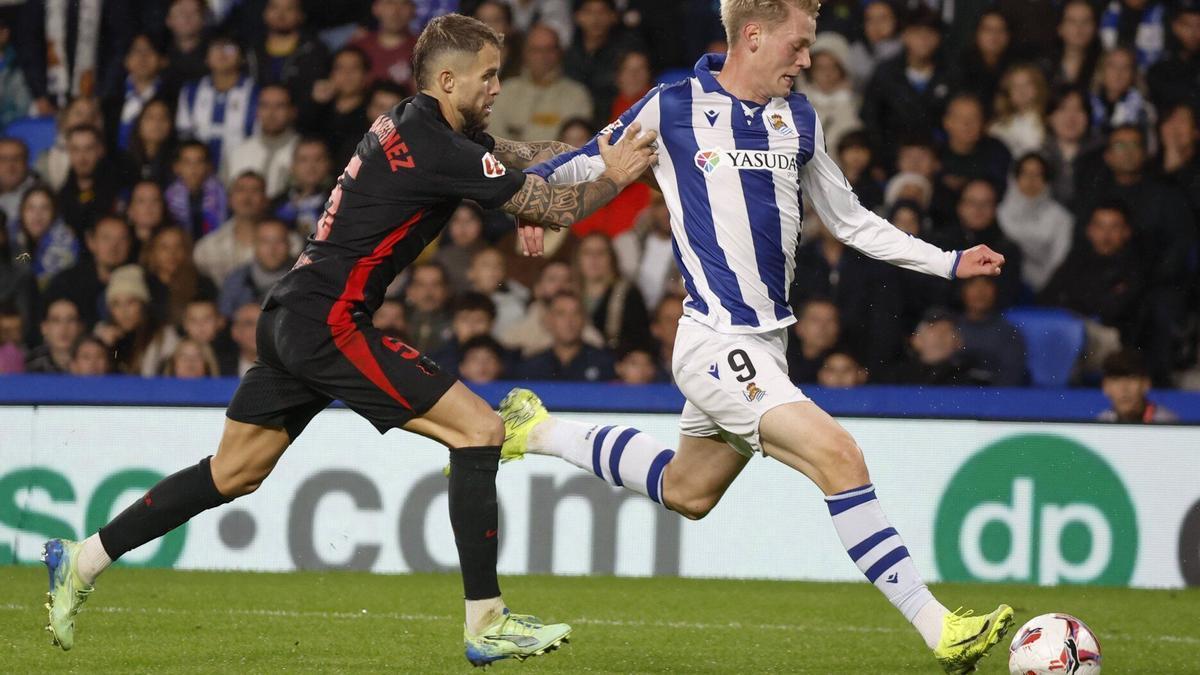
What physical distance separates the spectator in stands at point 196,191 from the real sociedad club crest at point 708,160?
19.5 feet

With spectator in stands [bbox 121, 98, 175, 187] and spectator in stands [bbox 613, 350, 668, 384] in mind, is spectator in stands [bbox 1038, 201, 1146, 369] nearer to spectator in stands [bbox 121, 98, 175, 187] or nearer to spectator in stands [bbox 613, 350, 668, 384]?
spectator in stands [bbox 613, 350, 668, 384]

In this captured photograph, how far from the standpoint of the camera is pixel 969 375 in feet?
30.5

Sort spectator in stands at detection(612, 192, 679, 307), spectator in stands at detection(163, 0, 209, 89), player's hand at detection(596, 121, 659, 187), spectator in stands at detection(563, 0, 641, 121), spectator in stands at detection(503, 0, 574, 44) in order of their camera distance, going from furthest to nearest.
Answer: spectator in stands at detection(163, 0, 209, 89)
spectator in stands at detection(503, 0, 574, 44)
spectator in stands at detection(563, 0, 641, 121)
spectator in stands at detection(612, 192, 679, 307)
player's hand at detection(596, 121, 659, 187)

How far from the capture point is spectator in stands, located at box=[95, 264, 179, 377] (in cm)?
1020

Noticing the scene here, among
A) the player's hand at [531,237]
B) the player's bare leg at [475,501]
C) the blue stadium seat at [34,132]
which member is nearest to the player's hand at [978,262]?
the player's hand at [531,237]

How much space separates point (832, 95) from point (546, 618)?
182 inches

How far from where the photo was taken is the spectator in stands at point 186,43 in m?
11.6

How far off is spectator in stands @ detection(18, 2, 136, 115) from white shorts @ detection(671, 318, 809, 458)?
292 inches

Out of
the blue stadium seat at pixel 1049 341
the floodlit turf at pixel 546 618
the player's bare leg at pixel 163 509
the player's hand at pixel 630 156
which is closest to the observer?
the player's bare leg at pixel 163 509

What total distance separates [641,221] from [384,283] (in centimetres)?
505

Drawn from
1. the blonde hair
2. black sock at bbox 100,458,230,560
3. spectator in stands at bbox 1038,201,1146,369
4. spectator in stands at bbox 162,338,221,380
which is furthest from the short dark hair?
spectator in stands at bbox 1038,201,1146,369

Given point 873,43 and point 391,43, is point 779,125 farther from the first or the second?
point 391,43

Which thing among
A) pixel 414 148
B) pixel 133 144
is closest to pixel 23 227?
pixel 133 144

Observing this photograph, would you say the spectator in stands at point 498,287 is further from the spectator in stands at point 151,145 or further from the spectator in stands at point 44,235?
the spectator in stands at point 44,235
